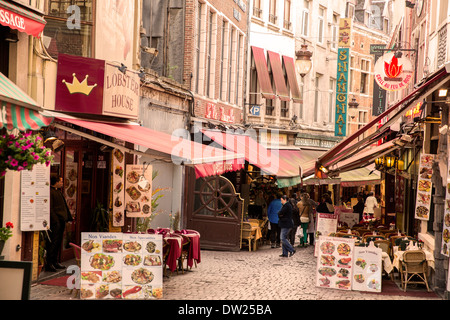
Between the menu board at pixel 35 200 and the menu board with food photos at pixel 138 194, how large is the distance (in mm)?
3237

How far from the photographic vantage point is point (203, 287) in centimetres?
1216

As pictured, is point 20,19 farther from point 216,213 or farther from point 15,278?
point 216,213

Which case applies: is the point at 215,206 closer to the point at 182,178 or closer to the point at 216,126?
the point at 182,178

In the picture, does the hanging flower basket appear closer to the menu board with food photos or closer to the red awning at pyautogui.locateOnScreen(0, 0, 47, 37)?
the red awning at pyautogui.locateOnScreen(0, 0, 47, 37)

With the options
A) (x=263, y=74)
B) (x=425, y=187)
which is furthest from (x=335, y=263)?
(x=263, y=74)

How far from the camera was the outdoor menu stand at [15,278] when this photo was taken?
7367 millimetres

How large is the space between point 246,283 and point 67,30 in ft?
19.1

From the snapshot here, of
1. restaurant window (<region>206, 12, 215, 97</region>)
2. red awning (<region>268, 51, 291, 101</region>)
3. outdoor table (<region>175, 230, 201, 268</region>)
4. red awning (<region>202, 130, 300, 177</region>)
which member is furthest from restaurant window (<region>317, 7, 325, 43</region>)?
outdoor table (<region>175, 230, 201, 268</region>)

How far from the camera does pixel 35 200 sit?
11.3 metres

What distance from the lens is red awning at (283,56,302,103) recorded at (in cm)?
3050

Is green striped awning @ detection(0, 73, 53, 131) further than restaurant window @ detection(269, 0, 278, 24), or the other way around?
restaurant window @ detection(269, 0, 278, 24)

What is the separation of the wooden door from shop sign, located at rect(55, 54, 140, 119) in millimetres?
4704

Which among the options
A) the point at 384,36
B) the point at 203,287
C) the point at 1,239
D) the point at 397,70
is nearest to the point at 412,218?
the point at 397,70

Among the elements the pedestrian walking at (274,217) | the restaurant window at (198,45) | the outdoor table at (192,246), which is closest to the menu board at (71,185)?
the outdoor table at (192,246)
